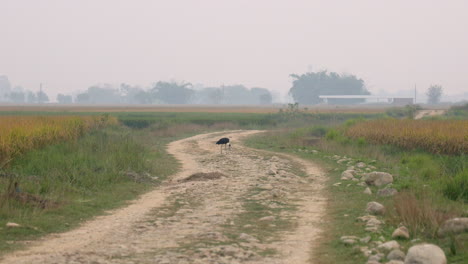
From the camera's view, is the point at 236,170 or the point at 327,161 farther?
the point at 327,161

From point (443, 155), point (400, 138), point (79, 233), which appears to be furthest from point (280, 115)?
point (79, 233)

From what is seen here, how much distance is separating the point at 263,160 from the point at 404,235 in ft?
47.0

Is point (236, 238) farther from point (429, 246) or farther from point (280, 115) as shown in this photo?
point (280, 115)

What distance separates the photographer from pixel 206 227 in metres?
10.5

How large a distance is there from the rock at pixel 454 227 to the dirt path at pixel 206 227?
83.2 inches

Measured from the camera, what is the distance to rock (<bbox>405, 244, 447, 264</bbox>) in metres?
7.30

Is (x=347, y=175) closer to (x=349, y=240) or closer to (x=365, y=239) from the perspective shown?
(x=365, y=239)

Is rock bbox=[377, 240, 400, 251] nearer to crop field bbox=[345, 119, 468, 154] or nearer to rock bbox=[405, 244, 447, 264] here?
rock bbox=[405, 244, 447, 264]

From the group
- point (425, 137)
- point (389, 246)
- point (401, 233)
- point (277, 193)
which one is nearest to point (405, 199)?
point (401, 233)

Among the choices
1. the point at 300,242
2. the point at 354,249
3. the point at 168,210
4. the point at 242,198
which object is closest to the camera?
the point at 354,249

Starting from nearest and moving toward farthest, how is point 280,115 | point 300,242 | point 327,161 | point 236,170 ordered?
point 300,242 → point 236,170 → point 327,161 → point 280,115

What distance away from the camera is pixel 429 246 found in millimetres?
7500

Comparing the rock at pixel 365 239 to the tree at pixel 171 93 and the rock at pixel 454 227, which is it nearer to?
the rock at pixel 454 227

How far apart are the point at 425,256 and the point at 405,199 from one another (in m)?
3.86
